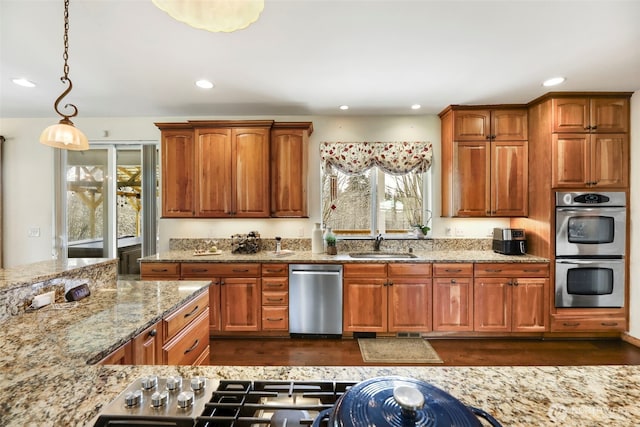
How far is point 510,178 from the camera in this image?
10.9 ft

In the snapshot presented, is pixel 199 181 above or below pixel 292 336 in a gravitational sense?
above

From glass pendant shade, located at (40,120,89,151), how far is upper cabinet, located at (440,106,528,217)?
138 inches

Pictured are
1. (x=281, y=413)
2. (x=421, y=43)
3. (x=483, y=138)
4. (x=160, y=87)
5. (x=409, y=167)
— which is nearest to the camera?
(x=281, y=413)

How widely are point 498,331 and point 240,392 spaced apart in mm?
3272

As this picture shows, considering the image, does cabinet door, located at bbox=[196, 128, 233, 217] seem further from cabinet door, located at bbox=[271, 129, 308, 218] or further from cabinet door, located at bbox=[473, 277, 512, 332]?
cabinet door, located at bbox=[473, 277, 512, 332]

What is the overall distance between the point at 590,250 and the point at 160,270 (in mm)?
4629

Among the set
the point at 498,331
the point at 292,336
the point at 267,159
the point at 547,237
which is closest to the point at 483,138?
the point at 547,237

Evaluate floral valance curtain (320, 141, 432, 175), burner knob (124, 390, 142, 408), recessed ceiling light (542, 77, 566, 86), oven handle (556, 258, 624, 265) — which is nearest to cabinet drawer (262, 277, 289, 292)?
A: floral valance curtain (320, 141, 432, 175)

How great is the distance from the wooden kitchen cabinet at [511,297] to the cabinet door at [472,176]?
2.38 ft

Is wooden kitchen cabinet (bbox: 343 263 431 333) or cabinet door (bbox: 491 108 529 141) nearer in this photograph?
wooden kitchen cabinet (bbox: 343 263 431 333)

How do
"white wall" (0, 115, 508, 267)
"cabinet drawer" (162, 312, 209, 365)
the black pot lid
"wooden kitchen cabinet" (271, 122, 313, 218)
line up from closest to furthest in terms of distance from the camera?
the black pot lid, "cabinet drawer" (162, 312, 209, 365), "wooden kitchen cabinet" (271, 122, 313, 218), "white wall" (0, 115, 508, 267)

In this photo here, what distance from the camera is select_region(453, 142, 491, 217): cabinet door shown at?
10.9ft

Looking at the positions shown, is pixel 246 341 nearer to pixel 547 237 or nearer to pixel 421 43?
pixel 421 43

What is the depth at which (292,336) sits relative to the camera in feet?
10.3
